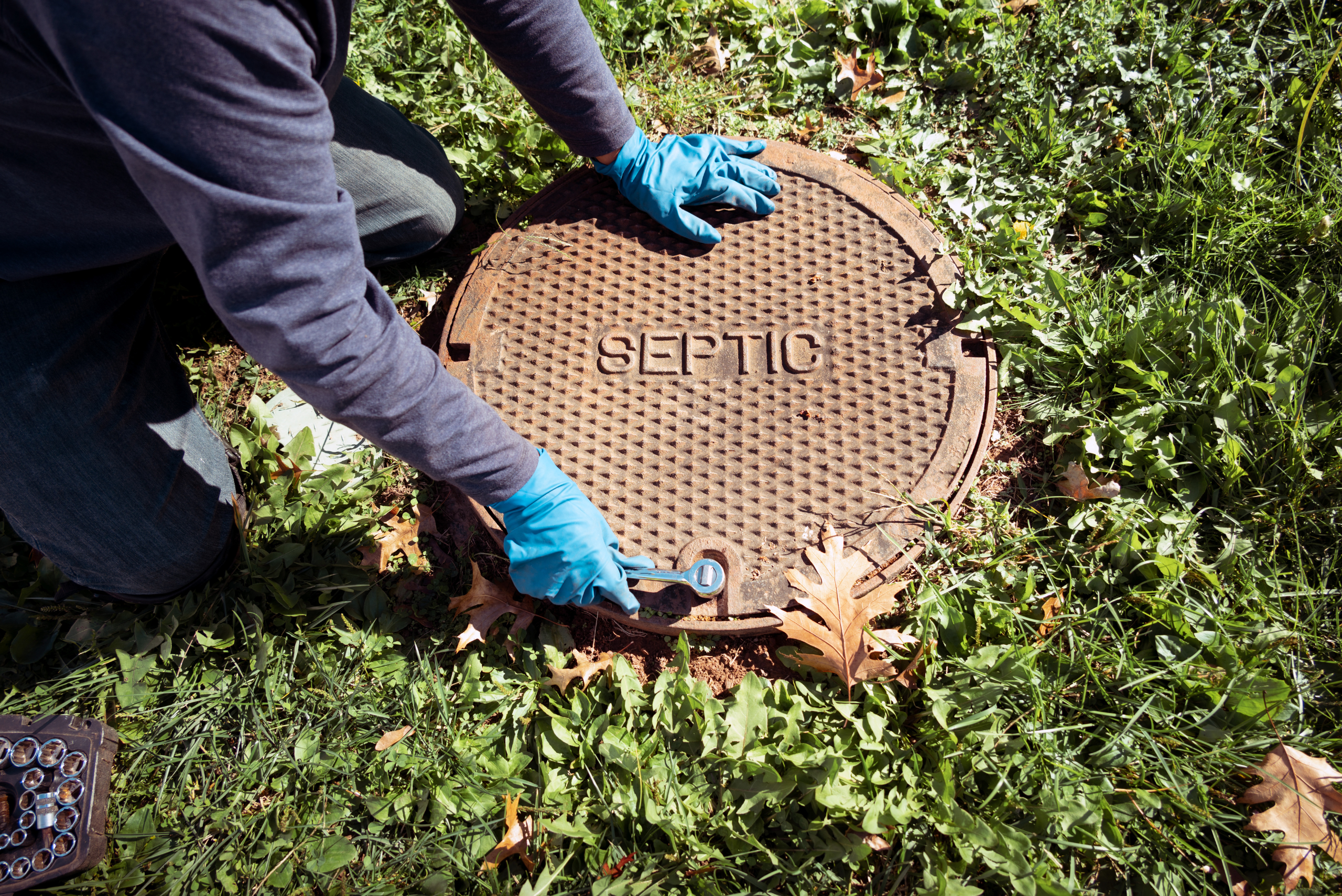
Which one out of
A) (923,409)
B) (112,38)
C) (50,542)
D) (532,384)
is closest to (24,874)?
(50,542)

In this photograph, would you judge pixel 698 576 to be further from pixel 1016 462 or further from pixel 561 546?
pixel 1016 462

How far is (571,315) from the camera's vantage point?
7.11ft

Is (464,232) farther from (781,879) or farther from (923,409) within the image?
(781,879)

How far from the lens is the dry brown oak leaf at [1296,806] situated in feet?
5.15

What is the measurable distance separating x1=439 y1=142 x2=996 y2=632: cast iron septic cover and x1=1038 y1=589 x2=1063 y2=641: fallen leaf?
13.3 inches

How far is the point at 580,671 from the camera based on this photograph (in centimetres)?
189

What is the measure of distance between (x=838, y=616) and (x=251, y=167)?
4.83 feet

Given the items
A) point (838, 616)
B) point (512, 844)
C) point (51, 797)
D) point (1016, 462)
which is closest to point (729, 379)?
point (838, 616)

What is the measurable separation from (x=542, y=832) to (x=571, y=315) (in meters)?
1.36

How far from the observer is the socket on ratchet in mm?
1795

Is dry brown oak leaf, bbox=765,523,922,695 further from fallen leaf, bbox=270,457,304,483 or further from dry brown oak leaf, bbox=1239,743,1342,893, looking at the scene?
fallen leaf, bbox=270,457,304,483

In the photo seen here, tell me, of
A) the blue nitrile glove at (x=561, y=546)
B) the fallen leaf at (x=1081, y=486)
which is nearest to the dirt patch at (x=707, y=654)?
the blue nitrile glove at (x=561, y=546)

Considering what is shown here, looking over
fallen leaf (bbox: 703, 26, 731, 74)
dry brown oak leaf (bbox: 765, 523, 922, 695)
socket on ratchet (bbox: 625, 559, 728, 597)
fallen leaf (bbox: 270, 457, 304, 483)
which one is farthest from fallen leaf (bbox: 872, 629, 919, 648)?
fallen leaf (bbox: 703, 26, 731, 74)

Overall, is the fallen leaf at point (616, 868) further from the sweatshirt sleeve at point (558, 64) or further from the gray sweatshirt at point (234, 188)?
the sweatshirt sleeve at point (558, 64)
